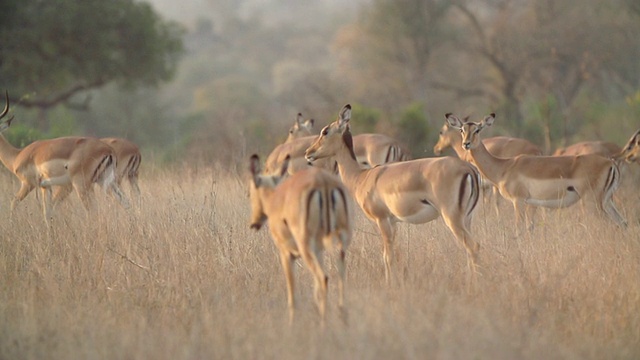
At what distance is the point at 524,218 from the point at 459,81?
64.8ft

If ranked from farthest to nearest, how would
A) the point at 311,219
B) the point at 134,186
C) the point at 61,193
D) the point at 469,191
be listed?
the point at 134,186, the point at 61,193, the point at 469,191, the point at 311,219

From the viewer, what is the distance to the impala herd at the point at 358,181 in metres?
5.72

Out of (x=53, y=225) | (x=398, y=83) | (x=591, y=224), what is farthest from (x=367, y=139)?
(x=398, y=83)

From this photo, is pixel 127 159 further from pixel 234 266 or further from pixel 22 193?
pixel 234 266

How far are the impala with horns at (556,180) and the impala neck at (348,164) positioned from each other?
1964 mm

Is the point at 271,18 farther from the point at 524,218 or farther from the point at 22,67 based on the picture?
the point at 524,218

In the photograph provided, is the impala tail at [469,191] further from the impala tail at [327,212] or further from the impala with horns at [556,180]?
the impala with horns at [556,180]

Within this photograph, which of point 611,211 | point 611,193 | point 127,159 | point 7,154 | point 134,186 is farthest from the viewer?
point 134,186

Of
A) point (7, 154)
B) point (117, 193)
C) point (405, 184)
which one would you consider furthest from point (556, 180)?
point (7, 154)

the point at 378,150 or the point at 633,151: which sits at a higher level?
the point at 378,150

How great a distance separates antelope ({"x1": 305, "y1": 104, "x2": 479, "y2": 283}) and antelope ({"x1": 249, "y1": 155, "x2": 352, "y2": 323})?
4.86 ft

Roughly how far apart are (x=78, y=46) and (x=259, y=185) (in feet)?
50.9

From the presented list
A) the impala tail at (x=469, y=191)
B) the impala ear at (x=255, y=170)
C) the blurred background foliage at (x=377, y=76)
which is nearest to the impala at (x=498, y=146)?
the blurred background foliage at (x=377, y=76)

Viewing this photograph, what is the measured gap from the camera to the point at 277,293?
6922 mm
